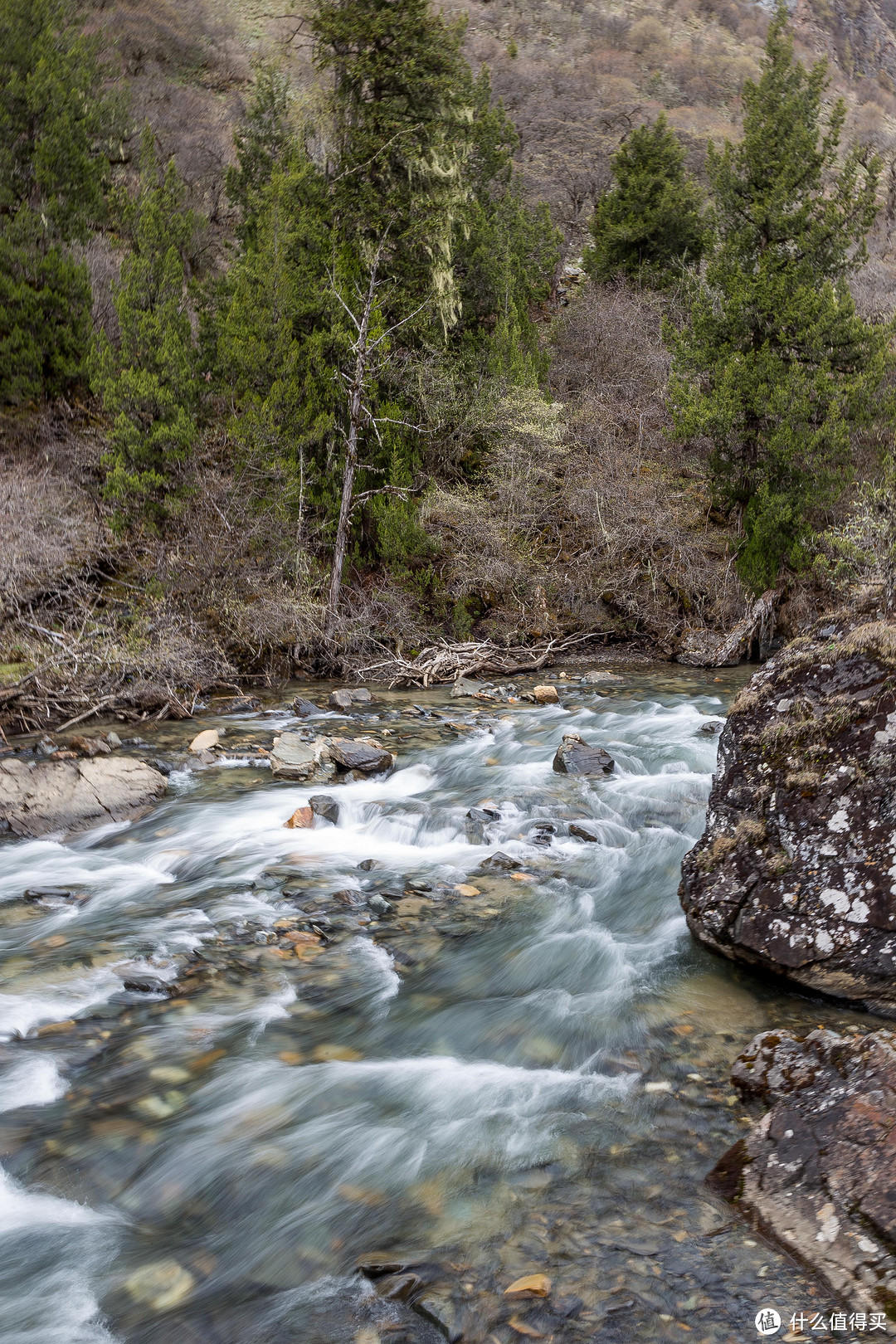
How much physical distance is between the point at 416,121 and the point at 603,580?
9581 mm

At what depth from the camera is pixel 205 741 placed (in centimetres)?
866

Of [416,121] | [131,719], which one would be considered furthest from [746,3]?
[131,719]

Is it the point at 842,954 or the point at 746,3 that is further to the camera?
the point at 746,3

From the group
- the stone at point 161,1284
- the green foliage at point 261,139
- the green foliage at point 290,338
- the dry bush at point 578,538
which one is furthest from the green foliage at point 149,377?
the stone at point 161,1284

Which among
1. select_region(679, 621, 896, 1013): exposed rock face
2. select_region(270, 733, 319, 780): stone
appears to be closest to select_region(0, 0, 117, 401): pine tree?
select_region(270, 733, 319, 780): stone

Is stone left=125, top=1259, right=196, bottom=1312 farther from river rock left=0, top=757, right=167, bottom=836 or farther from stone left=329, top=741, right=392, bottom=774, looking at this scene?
stone left=329, top=741, right=392, bottom=774

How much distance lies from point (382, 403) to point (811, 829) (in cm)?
1256

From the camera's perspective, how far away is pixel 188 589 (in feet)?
39.9

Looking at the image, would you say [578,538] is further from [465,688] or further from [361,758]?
[361,758]

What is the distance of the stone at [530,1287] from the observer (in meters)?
2.48

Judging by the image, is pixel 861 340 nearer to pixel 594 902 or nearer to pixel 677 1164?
pixel 594 902

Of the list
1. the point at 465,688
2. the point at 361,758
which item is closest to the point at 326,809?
the point at 361,758

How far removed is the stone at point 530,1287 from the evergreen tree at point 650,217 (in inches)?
917

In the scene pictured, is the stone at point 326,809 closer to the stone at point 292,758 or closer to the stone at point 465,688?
the stone at point 292,758
